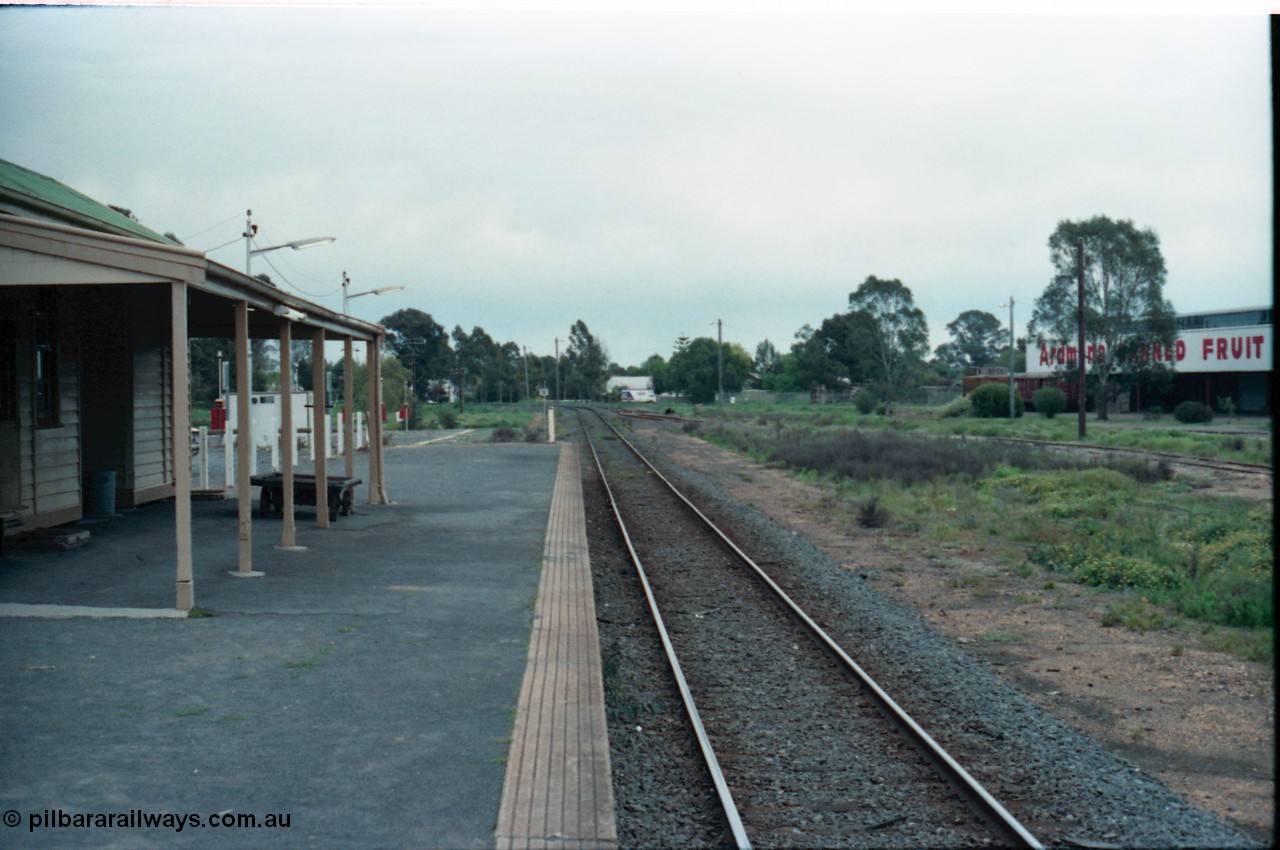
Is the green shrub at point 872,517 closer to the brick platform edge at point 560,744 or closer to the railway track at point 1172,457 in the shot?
the brick platform edge at point 560,744

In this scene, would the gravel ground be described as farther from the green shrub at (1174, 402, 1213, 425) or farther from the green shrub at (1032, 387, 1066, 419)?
the green shrub at (1032, 387, 1066, 419)

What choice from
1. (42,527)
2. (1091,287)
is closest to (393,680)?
(42,527)

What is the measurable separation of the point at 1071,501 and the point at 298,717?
49.8ft

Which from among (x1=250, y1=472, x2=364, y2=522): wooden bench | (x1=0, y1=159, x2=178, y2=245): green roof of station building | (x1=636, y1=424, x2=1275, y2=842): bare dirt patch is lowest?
(x1=636, y1=424, x2=1275, y2=842): bare dirt patch

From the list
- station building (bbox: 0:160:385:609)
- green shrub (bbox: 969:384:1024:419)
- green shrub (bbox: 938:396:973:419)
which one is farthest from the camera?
green shrub (bbox: 938:396:973:419)

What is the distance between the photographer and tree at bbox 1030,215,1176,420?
51562mm

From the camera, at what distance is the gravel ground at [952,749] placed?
5.08m

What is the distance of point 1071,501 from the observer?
59.8 ft

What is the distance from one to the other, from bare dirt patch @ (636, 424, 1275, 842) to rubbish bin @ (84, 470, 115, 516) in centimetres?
987

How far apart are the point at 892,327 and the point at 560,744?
71.8 m
